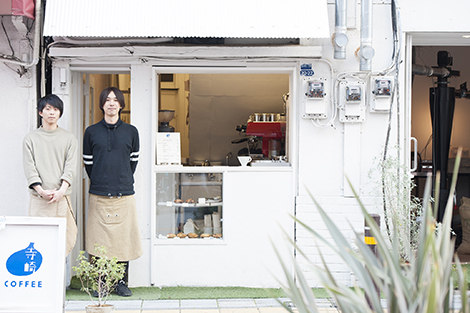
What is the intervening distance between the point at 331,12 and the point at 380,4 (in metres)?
0.52

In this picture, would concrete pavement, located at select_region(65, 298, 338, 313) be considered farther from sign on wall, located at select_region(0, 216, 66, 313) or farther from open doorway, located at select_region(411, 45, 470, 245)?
open doorway, located at select_region(411, 45, 470, 245)

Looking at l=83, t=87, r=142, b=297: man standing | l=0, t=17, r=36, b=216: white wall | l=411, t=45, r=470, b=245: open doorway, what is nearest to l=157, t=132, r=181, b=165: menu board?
l=83, t=87, r=142, b=297: man standing

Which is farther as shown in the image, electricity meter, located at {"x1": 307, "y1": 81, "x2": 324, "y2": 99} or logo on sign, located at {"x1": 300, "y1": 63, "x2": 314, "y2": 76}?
logo on sign, located at {"x1": 300, "y1": 63, "x2": 314, "y2": 76}

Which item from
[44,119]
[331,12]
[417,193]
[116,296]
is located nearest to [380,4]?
[331,12]

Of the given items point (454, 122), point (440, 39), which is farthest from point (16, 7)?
point (454, 122)

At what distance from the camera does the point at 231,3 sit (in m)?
4.36

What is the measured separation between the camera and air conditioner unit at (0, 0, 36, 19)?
13.2 feet

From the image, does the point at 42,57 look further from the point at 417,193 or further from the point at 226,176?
the point at 417,193

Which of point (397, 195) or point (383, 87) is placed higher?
point (383, 87)

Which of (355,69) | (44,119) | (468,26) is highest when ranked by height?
(468,26)

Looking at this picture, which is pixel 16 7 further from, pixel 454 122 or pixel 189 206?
pixel 454 122

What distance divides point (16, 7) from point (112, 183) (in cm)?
179

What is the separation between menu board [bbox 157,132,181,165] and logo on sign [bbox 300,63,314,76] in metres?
1.52

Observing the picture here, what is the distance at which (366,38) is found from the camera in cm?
466
